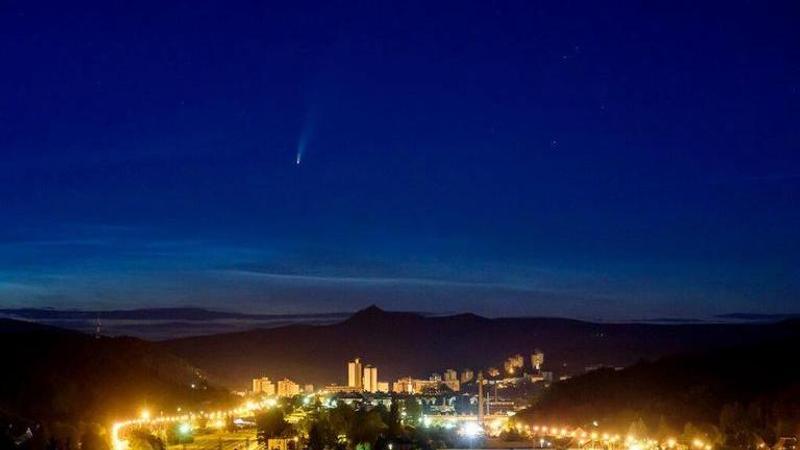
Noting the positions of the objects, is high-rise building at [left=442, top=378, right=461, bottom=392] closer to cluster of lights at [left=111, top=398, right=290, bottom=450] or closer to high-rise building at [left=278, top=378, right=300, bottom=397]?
high-rise building at [left=278, top=378, right=300, bottom=397]

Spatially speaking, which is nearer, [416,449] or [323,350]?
[416,449]

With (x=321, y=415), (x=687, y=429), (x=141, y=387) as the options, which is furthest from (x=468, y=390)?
(x=687, y=429)

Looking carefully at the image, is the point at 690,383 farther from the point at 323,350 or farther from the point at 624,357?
the point at 323,350

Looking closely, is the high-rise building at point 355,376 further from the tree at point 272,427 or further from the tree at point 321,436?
the tree at point 321,436

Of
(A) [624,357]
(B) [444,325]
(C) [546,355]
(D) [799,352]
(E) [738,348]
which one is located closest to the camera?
(D) [799,352]

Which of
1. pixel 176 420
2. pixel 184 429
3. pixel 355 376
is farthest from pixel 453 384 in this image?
pixel 184 429

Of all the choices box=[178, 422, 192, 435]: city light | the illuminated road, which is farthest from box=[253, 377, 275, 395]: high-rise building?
box=[178, 422, 192, 435]: city light
